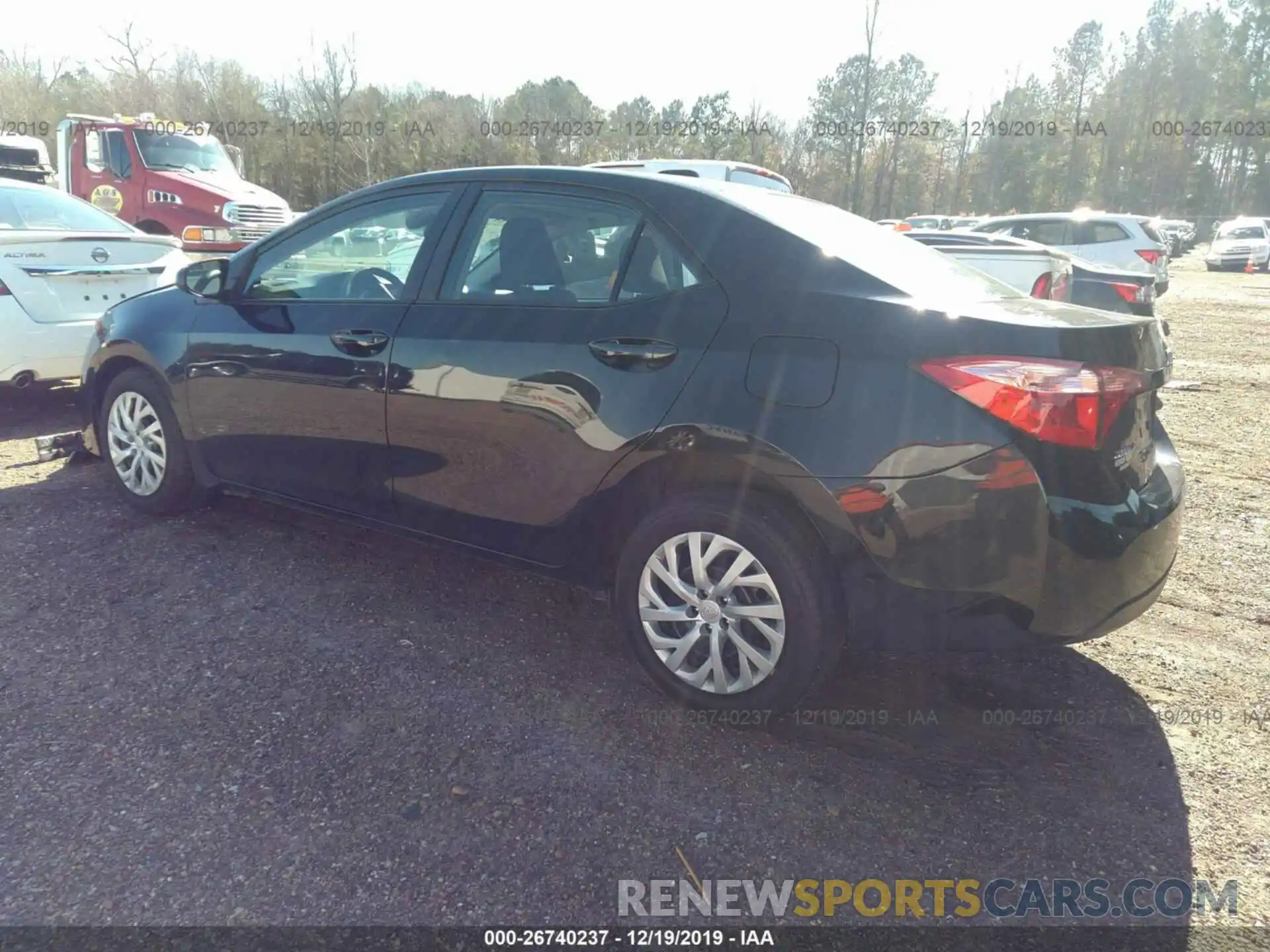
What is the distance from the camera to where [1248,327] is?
14211mm

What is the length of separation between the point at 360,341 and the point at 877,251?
1.91 meters

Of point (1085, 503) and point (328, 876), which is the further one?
point (1085, 503)

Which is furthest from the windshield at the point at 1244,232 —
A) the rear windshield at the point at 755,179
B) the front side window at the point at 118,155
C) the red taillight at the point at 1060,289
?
the front side window at the point at 118,155

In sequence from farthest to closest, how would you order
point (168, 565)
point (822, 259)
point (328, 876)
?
1. point (168, 565)
2. point (822, 259)
3. point (328, 876)

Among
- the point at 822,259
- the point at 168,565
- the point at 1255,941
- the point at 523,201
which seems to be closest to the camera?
the point at 1255,941

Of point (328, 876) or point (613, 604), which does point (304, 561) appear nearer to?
point (613, 604)

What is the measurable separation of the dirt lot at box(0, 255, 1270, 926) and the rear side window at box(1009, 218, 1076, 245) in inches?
517

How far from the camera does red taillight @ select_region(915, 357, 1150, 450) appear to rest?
2.44 metres

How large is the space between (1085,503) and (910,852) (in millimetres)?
1038

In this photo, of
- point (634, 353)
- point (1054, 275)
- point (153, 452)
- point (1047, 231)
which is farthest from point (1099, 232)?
point (153, 452)

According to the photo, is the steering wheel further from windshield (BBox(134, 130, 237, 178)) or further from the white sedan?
windshield (BBox(134, 130, 237, 178))

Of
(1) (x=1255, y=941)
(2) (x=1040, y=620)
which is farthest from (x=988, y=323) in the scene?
(1) (x=1255, y=941)

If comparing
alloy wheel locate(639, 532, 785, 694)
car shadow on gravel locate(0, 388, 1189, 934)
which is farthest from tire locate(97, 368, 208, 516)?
alloy wheel locate(639, 532, 785, 694)

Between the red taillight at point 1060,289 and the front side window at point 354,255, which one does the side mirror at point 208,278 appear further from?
the red taillight at point 1060,289
